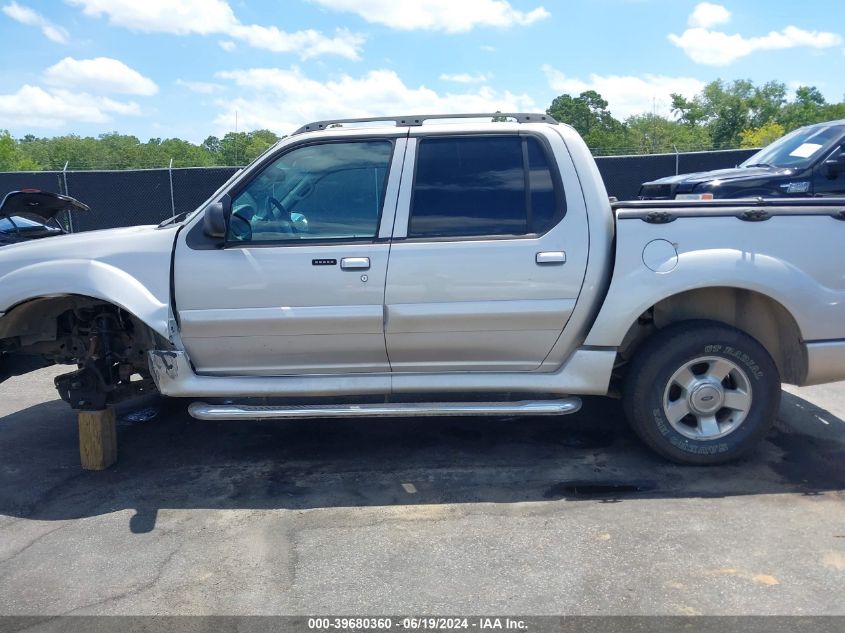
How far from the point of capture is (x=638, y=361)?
4301mm

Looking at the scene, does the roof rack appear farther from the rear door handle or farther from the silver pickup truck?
the rear door handle

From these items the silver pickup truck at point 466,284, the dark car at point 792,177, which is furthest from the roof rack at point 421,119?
the dark car at point 792,177

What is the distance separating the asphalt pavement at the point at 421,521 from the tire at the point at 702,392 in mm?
179

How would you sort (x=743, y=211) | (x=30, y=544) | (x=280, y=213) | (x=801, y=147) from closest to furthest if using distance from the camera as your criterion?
(x=30, y=544) < (x=743, y=211) < (x=280, y=213) < (x=801, y=147)

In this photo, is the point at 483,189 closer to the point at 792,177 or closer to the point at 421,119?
the point at 421,119

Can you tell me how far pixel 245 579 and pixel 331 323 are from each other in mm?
1520

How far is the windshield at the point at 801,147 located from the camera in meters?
8.18

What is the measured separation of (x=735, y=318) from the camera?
4531mm

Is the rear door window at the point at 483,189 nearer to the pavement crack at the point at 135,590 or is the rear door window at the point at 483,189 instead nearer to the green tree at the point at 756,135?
the pavement crack at the point at 135,590

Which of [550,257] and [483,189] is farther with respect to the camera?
[483,189]

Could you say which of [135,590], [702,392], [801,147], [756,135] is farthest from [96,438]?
[756,135]

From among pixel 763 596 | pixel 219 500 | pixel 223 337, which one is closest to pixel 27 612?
pixel 219 500

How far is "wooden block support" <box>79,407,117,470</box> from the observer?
177 inches

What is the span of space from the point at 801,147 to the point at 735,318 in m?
5.10
